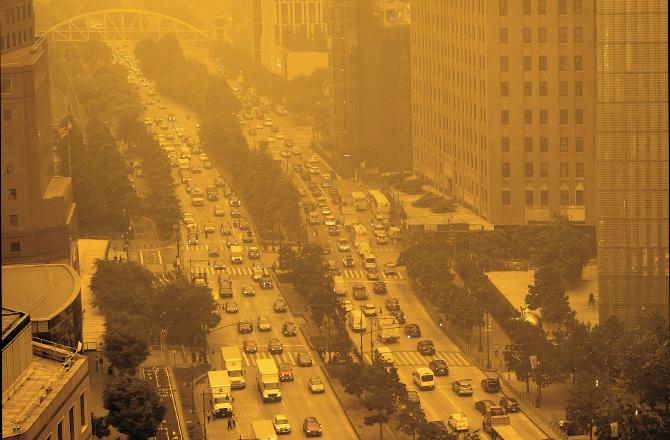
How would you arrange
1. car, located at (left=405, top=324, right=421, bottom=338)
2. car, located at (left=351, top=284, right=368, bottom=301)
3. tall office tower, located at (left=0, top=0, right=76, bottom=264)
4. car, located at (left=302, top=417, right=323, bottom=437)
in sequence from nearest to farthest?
car, located at (left=302, top=417, right=323, bottom=437)
tall office tower, located at (left=0, top=0, right=76, bottom=264)
car, located at (left=405, top=324, right=421, bottom=338)
car, located at (left=351, top=284, right=368, bottom=301)

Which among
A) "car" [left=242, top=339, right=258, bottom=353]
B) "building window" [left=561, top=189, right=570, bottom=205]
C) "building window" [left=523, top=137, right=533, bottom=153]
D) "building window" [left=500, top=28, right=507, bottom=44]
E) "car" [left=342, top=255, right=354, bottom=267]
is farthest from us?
"building window" [left=523, top=137, right=533, bottom=153]

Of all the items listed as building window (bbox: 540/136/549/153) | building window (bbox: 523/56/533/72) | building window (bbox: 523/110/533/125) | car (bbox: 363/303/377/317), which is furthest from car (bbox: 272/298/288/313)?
building window (bbox: 523/56/533/72)

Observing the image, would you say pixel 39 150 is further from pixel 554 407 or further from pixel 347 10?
pixel 347 10

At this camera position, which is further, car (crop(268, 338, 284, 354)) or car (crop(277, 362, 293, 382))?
car (crop(268, 338, 284, 354))

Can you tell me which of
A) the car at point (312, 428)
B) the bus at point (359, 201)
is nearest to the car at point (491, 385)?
the car at point (312, 428)

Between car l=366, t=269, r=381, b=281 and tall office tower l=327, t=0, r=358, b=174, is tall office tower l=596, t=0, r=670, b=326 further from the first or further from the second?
tall office tower l=327, t=0, r=358, b=174

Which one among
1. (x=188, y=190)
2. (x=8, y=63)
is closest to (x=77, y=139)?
(x=188, y=190)

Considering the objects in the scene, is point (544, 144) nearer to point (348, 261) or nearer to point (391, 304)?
point (348, 261)
